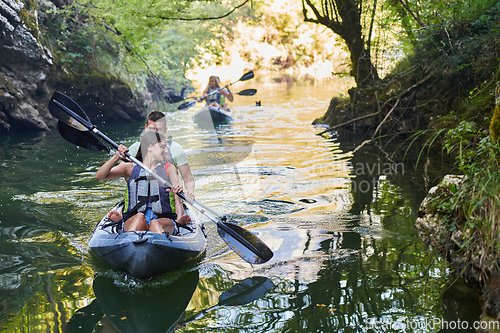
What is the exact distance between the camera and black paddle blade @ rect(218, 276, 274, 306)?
3289mm

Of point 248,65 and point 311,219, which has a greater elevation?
point 248,65

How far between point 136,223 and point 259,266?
3.79ft

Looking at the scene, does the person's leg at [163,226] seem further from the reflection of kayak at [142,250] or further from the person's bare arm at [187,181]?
the person's bare arm at [187,181]

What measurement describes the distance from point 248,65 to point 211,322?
32.7 m

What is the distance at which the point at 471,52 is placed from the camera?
22.0 feet

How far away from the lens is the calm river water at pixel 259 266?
3.01 meters

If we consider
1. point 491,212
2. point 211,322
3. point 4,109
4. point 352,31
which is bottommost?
point 211,322

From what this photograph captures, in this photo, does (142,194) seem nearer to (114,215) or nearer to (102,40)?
(114,215)

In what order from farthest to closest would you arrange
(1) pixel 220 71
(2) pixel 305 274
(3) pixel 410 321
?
(1) pixel 220 71 < (2) pixel 305 274 < (3) pixel 410 321

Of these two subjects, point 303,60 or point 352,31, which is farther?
point 303,60

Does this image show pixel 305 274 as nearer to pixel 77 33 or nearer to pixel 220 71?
pixel 77 33

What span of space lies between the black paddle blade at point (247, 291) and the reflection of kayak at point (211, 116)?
9.10 metres

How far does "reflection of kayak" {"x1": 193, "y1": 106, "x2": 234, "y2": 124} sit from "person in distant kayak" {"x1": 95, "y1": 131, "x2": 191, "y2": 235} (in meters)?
8.25

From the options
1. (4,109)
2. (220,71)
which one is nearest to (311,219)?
(4,109)
